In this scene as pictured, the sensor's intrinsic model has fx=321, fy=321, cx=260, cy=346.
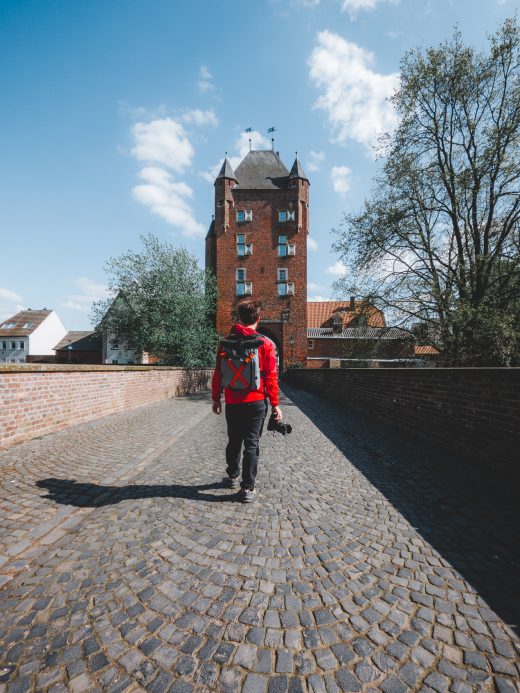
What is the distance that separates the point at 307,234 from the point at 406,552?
31.0 metres

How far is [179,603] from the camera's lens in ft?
6.06

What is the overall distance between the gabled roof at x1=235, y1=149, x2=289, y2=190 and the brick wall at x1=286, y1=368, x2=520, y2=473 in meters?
27.8

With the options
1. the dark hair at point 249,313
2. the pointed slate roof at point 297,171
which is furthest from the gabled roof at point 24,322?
the dark hair at point 249,313

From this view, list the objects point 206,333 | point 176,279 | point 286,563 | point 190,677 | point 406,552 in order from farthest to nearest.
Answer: point 206,333 < point 176,279 < point 406,552 < point 286,563 < point 190,677

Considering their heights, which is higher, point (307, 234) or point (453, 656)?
point (307, 234)

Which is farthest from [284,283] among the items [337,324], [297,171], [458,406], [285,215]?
[458,406]

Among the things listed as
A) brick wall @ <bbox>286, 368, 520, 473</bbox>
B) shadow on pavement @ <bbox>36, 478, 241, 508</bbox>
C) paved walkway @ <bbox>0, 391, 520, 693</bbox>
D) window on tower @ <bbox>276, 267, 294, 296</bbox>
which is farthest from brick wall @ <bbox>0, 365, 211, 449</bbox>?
window on tower @ <bbox>276, 267, 294, 296</bbox>

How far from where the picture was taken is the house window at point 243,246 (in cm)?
2995

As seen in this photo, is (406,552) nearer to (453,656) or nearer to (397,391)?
(453,656)

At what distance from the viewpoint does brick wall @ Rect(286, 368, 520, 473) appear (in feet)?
12.4

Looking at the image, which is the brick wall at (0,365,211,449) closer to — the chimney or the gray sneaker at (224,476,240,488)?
the gray sneaker at (224,476,240,488)

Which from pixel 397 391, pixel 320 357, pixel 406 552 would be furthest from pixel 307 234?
pixel 406 552

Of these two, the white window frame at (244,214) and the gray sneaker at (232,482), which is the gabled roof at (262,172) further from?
the gray sneaker at (232,482)

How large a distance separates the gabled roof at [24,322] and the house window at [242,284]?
3923 cm
